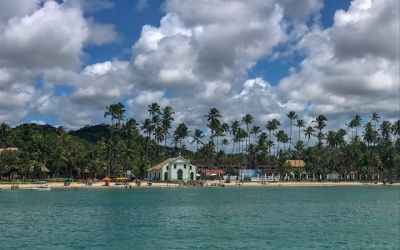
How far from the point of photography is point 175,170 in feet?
527

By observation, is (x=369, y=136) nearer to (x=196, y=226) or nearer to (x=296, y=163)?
(x=296, y=163)

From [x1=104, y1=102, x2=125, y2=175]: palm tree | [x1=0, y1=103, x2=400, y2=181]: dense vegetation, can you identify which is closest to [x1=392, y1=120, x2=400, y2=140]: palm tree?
[x1=0, y1=103, x2=400, y2=181]: dense vegetation

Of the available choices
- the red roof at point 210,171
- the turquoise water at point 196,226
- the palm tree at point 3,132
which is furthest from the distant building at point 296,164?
the turquoise water at point 196,226

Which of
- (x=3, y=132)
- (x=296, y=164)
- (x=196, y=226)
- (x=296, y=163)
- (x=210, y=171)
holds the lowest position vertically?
(x=196, y=226)

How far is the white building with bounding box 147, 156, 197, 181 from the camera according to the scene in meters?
160

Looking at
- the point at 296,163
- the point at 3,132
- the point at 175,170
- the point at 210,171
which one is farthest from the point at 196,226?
the point at 296,163

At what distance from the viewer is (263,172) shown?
633 ft

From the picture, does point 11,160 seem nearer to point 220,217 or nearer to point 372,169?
Answer: point 220,217

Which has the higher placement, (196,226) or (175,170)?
(175,170)

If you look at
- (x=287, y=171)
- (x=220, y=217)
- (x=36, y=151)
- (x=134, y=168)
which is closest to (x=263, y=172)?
(x=287, y=171)

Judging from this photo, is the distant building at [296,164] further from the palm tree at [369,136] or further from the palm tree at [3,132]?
the palm tree at [3,132]

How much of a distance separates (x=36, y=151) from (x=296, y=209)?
87054 millimetres

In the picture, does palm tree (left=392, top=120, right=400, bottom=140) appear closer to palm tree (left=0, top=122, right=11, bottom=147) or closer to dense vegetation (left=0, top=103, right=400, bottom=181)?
dense vegetation (left=0, top=103, right=400, bottom=181)

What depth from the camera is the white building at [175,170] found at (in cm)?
15962
